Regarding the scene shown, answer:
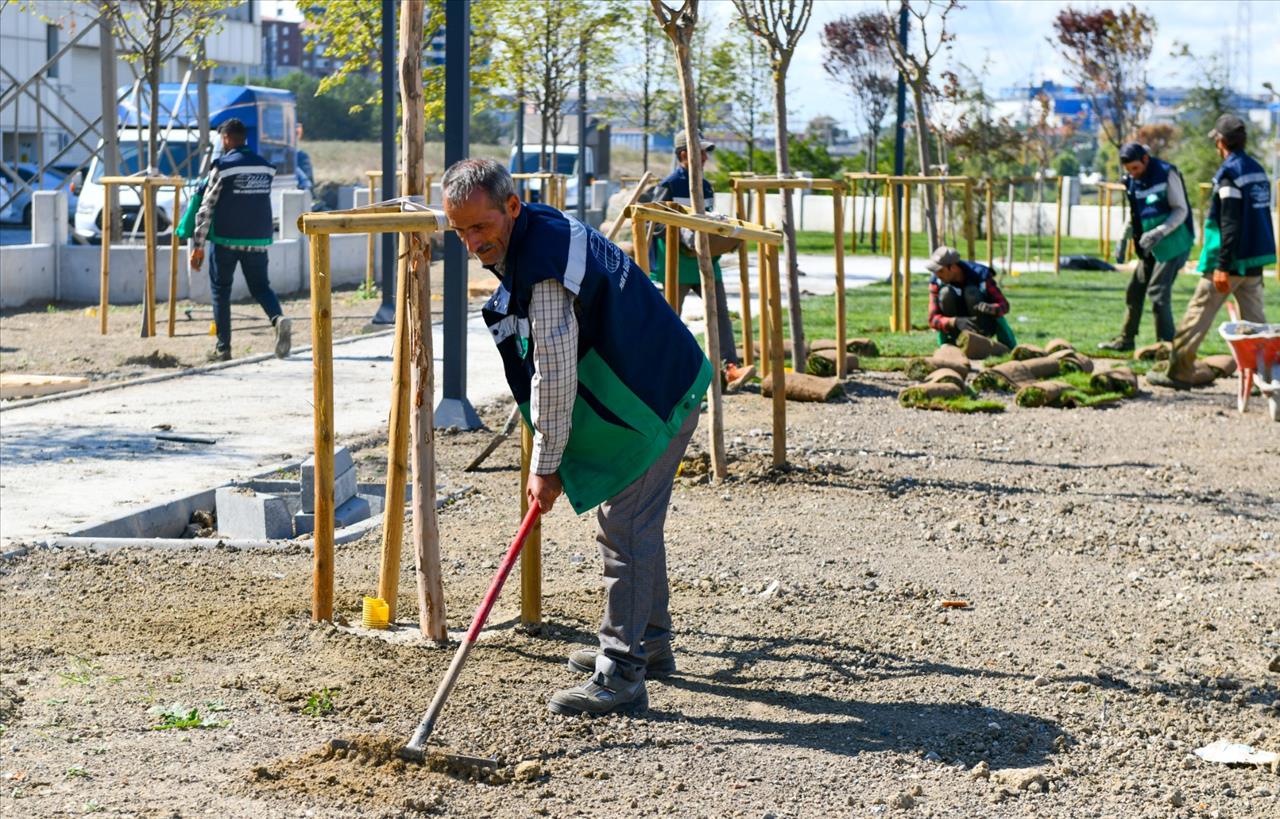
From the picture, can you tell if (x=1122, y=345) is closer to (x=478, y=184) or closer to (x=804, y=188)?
(x=804, y=188)

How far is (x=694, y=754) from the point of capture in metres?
4.64

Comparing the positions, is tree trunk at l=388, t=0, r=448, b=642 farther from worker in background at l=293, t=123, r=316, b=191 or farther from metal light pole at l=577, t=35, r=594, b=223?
worker in background at l=293, t=123, r=316, b=191

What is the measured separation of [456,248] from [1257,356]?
5.18 metres

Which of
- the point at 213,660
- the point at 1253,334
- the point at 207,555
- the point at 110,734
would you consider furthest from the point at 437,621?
the point at 1253,334

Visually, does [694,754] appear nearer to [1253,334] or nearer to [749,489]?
[749,489]

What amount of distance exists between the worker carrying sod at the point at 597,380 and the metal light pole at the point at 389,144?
30.9 ft

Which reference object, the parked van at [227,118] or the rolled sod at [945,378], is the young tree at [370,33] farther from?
the rolled sod at [945,378]

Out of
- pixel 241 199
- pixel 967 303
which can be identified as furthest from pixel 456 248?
pixel 967 303

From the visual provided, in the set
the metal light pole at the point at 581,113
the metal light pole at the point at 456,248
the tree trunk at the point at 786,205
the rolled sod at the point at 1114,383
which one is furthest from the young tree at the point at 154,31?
the rolled sod at the point at 1114,383

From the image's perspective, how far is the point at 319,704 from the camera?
16.3 feet

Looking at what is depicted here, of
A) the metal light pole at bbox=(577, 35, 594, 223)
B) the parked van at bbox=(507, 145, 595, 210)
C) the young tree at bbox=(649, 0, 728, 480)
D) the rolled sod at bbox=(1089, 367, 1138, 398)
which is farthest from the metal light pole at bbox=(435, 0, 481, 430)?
the parked van at bbox=(507, 145, 595, 210)

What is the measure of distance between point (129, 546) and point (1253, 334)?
23.3 ft

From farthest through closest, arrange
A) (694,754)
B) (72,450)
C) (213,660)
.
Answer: (72,450) → (213,660) → (694,754)

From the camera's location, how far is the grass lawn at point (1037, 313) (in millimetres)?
14156
